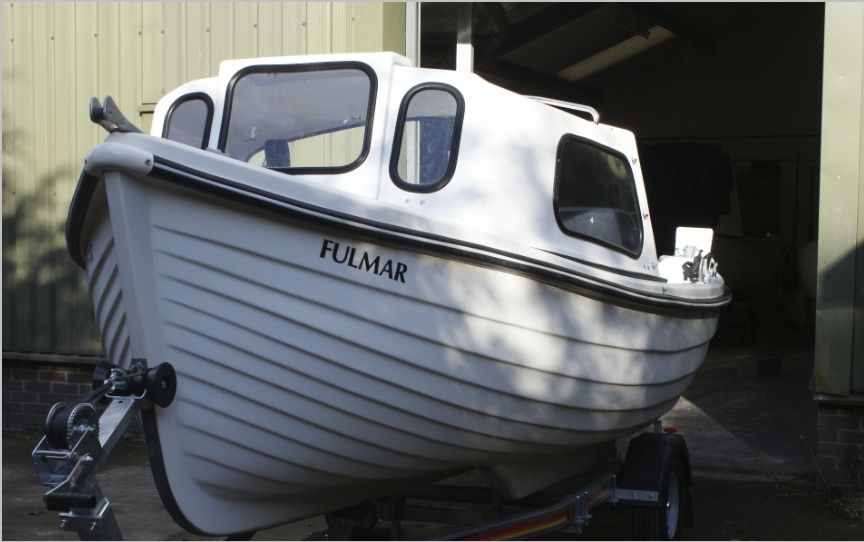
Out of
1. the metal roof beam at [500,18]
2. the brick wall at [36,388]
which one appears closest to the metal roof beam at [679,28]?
the metal roof beam at [500,18]

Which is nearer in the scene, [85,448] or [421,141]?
Answer: [85,448]

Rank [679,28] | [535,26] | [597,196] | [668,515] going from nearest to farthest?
1. [597,196]
2. [668,515]
3. [535,26]
4. [679,28]

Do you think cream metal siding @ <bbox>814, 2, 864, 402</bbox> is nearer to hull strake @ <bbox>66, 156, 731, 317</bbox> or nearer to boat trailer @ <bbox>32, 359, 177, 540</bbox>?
hull strake @ <bbox>66, 156, 731, 317</bbox>

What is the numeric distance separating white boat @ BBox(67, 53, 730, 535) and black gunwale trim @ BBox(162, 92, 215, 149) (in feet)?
0.06

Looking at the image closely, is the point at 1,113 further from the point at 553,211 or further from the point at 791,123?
the point at 791,123

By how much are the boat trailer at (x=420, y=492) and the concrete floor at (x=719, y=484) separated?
1.90 ft

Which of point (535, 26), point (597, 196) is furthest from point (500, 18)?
point (597, 196)

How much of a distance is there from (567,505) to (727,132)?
15.9 metres

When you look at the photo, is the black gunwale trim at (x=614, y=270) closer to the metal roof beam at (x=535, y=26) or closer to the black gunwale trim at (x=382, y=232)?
the black gunwale trim at (x=382, y=232)

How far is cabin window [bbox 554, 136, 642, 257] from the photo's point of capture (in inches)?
136

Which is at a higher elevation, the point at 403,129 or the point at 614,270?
the point at 403,129

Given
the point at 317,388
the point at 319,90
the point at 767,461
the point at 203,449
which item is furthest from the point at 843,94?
the point at 203,449

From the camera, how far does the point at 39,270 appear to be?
261 inches

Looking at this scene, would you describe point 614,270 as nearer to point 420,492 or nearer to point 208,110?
point 420,492
